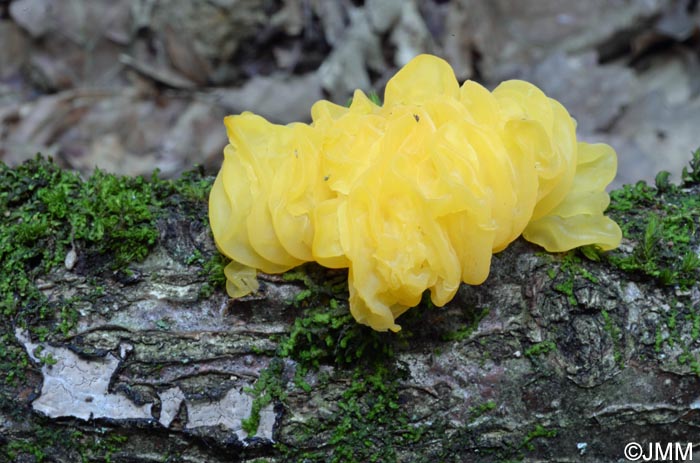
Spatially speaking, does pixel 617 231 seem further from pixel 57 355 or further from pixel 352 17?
pixel 352 17

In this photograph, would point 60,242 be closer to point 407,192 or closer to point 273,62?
point 407,192

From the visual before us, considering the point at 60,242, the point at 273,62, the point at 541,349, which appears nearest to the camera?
the point at 541,349

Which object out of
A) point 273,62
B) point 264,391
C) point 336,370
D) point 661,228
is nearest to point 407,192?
point 336,370

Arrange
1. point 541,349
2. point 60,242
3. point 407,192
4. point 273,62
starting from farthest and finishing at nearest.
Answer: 1. point 273,62
2. point 60,242
3. point 541,349
4. point 407,192

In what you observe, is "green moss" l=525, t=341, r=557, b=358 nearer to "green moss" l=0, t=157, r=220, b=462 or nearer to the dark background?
"green moss" l=0, t=157, r=220, b=462

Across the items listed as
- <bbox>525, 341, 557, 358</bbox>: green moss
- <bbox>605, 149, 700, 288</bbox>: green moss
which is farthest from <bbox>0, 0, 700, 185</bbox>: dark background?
<bbox>525, 341, 557, 358</bbox>: green moss

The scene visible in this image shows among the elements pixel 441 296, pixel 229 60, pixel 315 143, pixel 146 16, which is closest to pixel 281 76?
pixel 229 60
